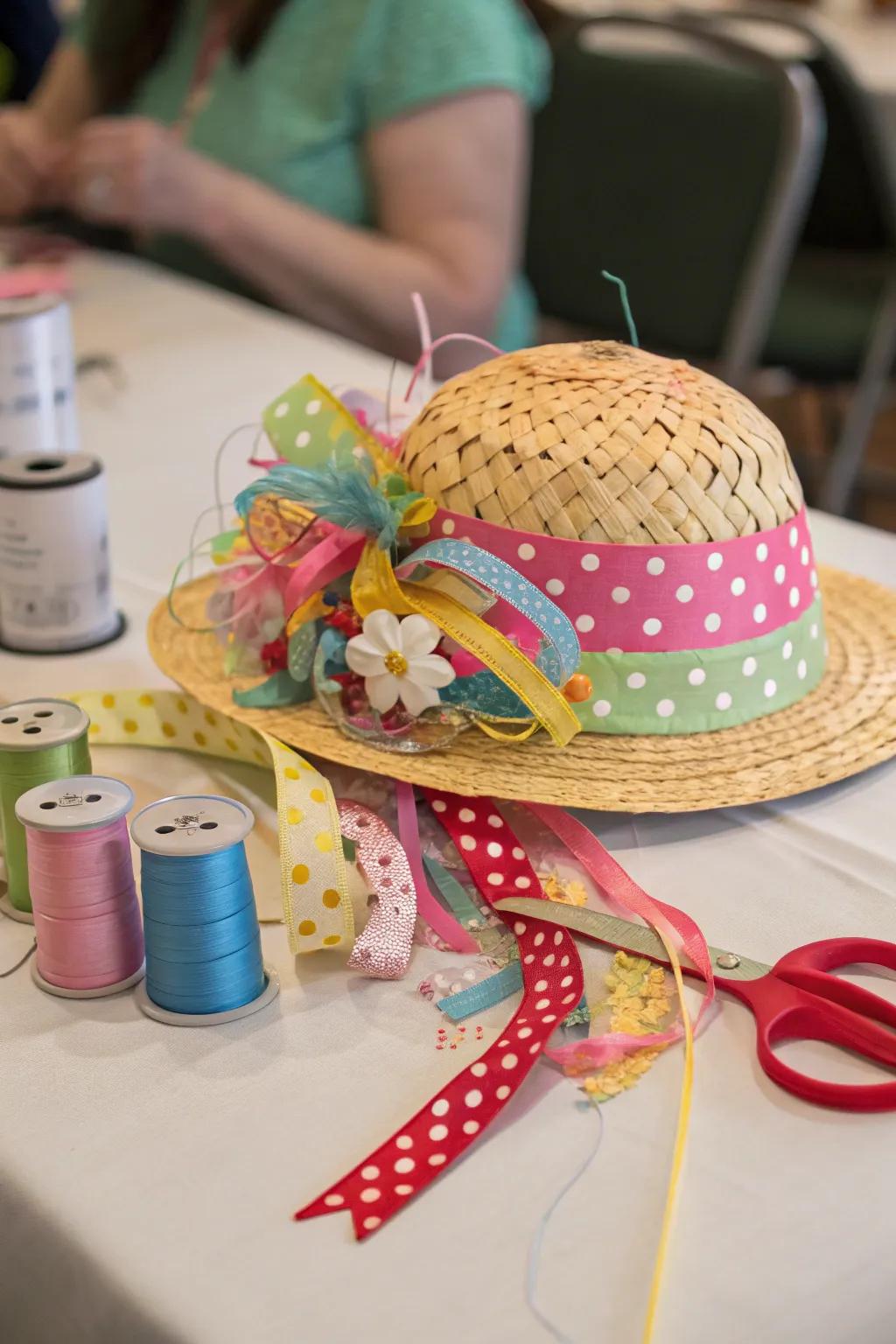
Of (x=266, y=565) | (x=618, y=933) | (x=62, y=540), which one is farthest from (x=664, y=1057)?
(x=62, y=540)

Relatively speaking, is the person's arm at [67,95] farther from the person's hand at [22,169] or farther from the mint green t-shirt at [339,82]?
the mint green t-shirt at [339,82]

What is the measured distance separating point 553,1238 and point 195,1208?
0.44 ft

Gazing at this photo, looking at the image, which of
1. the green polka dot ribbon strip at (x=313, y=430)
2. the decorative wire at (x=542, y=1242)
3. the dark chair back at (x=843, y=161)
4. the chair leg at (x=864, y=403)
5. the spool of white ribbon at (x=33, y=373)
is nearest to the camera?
the decorative wire at (x=542, y=1242)

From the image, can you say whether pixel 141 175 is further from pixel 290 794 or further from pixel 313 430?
pixel 290 794

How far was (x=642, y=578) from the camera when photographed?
74 cm

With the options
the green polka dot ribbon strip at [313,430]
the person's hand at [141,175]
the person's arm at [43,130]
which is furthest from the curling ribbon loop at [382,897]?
the person's arm at [43,130]

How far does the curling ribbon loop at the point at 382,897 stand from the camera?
65cm

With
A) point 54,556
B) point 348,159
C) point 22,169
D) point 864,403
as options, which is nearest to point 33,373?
point 54,556

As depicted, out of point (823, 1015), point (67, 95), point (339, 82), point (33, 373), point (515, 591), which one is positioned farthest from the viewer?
point (67, 95)

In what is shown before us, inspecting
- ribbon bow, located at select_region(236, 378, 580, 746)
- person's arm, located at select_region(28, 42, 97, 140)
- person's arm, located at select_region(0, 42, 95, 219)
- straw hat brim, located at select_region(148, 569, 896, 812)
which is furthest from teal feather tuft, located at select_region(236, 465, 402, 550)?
person's arm, located at select_region(28, 42, 97, 140)

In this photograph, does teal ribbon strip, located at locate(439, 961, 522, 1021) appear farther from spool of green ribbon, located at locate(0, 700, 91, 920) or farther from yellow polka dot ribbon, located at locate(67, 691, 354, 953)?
spool of green ribbon, located at locate(0, 700, 91, 920)

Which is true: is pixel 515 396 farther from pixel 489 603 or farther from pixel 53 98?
pixel 53 98

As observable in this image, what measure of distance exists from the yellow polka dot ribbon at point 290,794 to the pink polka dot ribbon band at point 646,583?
146 millimetres

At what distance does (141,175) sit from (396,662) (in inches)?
45.1
